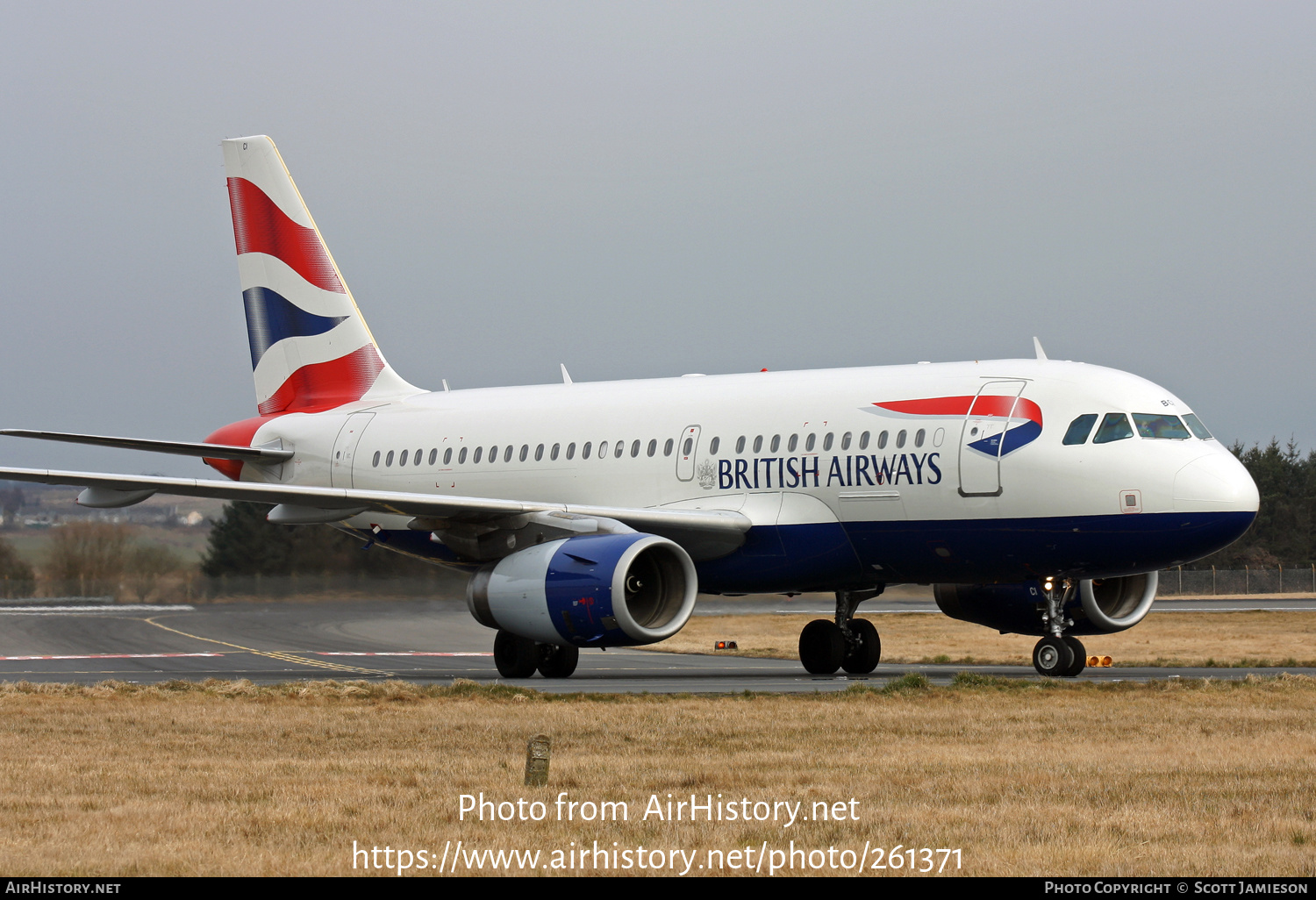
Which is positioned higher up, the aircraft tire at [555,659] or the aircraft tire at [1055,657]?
the aircraft tire at [1055,657]

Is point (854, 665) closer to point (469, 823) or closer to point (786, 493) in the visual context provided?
point (786, 493)

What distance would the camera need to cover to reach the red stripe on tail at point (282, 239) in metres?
29.2

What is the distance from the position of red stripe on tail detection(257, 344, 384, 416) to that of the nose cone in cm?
1476

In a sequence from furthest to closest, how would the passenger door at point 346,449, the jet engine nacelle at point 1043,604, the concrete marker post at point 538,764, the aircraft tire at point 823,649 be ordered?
the passenger door at point 346,449, the aircraft tire at point 823,649, the jet engine nacelle at point 1043,604, the concrete marker post at point 538,764

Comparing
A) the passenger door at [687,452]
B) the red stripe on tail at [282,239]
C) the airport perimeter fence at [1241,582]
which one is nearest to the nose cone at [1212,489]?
the passenger door at [687,452]

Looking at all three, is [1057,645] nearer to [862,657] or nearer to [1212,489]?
[1212,489]

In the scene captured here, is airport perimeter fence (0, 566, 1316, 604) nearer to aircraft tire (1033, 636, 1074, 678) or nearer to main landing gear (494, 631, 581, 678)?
main landing gear (494, 631, 581, 678)

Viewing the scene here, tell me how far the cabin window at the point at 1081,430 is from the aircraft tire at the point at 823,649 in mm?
5253

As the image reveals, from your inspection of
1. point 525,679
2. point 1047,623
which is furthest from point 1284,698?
point 525,679

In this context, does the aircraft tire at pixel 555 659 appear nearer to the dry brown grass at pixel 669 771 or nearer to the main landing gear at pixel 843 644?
the main landing gear at pixel 843 644

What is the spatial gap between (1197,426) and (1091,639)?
40.3ft

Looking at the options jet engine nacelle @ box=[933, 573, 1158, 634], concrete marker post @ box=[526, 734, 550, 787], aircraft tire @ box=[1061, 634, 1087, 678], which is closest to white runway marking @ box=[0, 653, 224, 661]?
jet engine nacelle @ box=[933, 573, 1158, 634]

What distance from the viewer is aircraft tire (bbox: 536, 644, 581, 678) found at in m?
22.8

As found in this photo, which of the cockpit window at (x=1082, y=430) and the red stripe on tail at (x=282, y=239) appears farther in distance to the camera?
the red stripe on tail at (x=282, y=239)
